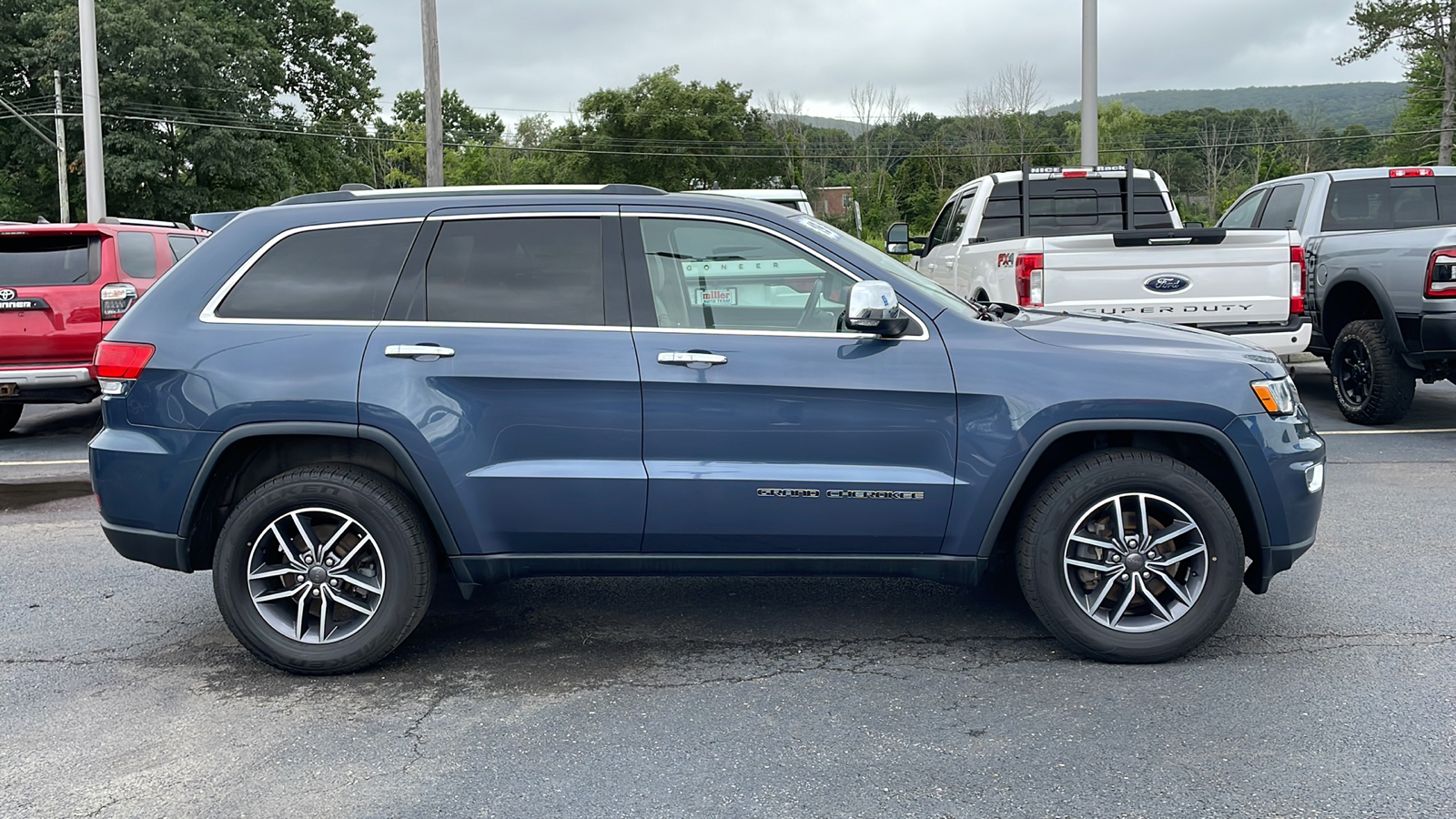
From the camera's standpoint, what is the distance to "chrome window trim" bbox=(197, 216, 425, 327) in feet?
14.0

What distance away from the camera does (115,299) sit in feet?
31.7

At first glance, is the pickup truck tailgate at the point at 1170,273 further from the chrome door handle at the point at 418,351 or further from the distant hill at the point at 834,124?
the distant hill at the point at 834,124

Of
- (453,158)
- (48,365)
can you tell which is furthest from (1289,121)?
(48,365)

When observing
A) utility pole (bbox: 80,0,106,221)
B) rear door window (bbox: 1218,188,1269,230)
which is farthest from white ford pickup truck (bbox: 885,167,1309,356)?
utility pole (bbox: 80,0,106,221)

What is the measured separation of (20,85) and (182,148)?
8.97 m

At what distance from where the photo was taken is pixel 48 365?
9.36 m

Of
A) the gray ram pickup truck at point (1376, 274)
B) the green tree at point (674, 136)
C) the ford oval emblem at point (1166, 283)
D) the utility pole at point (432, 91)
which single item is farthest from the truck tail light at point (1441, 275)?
the green tree at point (674, 136)

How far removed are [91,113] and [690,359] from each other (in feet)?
72.0

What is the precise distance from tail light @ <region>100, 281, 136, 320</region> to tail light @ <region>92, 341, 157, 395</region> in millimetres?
5870

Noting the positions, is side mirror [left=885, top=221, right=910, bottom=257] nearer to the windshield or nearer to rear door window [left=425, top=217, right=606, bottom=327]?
the windshield

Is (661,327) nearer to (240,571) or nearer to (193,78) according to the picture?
(240,571)

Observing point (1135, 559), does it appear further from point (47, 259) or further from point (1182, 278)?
point (47, 259)

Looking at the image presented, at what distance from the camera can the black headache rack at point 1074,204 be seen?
11102 millimetres

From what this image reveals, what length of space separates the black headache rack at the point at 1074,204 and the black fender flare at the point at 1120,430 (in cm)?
704
